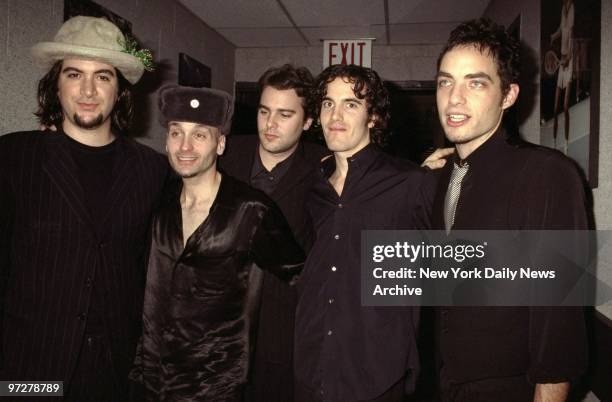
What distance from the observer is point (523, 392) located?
1355mm

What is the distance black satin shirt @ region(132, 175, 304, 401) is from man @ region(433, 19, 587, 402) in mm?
724

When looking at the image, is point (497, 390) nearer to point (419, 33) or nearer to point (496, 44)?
point (496, 44)

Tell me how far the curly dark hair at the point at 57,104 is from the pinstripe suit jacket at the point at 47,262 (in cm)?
28

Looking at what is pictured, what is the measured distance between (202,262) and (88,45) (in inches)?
39.6

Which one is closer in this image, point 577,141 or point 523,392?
point 523,392

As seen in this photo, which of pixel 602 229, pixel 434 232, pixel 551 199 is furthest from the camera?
pixel 602 229

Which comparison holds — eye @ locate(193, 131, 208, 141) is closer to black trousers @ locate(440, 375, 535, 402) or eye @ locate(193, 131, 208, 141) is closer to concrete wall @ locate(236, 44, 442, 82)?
black trousers @ locate(440, 375, 535, 402)

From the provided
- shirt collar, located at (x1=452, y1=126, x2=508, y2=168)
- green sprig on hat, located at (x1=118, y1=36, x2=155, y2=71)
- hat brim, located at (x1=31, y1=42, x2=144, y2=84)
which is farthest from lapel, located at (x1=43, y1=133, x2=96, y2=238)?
shirt collar, located at (x1=452, y1=126, x2=508, y2=168)

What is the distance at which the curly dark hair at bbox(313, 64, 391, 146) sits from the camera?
1848mm

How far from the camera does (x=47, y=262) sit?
1685 mm

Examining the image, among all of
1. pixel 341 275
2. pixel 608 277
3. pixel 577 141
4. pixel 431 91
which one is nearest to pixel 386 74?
pixel 431 91

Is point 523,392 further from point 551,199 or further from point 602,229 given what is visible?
point 602,229

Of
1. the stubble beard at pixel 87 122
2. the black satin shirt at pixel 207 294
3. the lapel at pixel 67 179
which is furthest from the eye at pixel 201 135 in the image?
the lapel at pixel 67 179

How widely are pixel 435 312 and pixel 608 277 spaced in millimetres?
933
